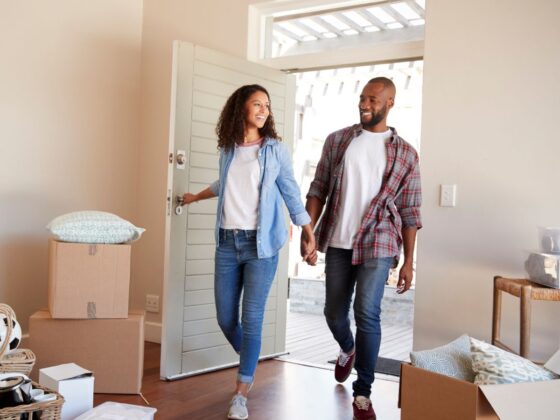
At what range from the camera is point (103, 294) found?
2.85 metres

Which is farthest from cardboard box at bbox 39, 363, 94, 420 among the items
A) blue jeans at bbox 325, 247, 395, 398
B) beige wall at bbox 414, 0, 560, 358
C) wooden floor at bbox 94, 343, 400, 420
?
beige wall at bbox 414, 0, 560, 358

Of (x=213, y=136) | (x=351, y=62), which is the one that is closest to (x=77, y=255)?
(x=213, y=136)

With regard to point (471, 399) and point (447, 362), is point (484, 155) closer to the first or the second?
point (447, 362)

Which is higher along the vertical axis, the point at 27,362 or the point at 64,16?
the point at 64,16

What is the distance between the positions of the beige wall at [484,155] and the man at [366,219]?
1.65 feet

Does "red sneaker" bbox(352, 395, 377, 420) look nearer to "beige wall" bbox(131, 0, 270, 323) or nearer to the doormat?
the doormat

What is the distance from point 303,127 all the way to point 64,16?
4.93m

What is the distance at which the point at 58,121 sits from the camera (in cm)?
362

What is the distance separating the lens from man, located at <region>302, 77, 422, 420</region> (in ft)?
8.54

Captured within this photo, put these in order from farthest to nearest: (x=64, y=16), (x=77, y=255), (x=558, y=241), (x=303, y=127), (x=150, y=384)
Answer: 1. (x=303, y=127)
2. (x=64, y=16)
3. (x=150, y=384)
4. (x=77, y=255)
5. (x=558, y=241)

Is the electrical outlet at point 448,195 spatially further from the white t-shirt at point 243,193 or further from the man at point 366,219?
the white t-shirt at point 243,193

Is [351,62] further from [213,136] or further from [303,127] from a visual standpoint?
[303,127]

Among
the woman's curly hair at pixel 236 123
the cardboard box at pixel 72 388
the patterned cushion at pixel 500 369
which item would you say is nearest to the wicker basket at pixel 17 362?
the cardboard box at pixel 72 388

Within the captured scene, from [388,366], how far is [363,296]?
1.30 metres
